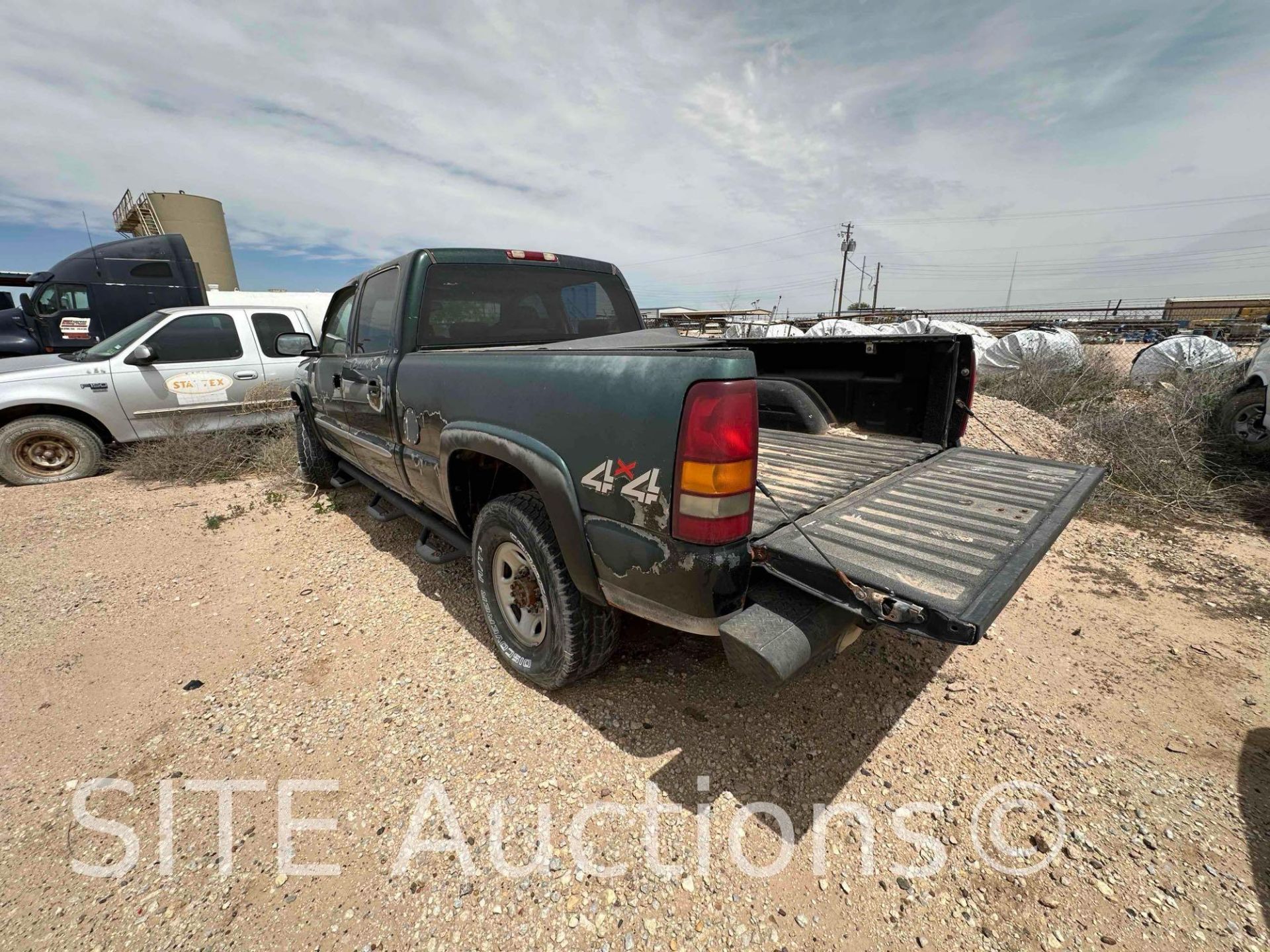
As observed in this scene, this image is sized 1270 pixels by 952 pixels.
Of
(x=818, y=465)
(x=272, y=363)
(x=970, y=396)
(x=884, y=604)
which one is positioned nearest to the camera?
(x=884, y=604)

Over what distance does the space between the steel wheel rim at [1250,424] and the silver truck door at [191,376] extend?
415 inches

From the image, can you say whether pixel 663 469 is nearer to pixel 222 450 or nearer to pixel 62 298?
pixel 222 450

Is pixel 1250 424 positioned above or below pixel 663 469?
below

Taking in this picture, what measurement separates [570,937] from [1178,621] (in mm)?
3535

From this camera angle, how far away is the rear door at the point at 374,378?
312 cm

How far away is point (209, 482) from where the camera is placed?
19.2ft

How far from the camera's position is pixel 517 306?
11.0ft

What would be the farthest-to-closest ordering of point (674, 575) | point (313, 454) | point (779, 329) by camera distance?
point (779, 329) → point (313, 454) → point (674, 575)

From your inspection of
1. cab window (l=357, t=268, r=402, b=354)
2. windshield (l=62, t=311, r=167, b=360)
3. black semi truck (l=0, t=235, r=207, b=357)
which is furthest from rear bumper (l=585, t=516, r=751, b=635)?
black semi truck (l=0, t=235, r=207, b=357)

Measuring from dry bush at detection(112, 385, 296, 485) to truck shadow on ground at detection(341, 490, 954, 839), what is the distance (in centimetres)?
471

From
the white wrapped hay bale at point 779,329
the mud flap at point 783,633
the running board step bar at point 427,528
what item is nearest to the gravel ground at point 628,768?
the running board step bar at point 427,528

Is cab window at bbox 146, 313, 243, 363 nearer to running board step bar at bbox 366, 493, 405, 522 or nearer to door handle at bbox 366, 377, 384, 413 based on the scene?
running board step bar at bbox 366, 493, 405, 522

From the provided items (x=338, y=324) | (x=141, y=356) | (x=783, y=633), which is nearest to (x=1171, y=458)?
(x=783, y=633)

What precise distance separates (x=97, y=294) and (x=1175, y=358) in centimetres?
1825
